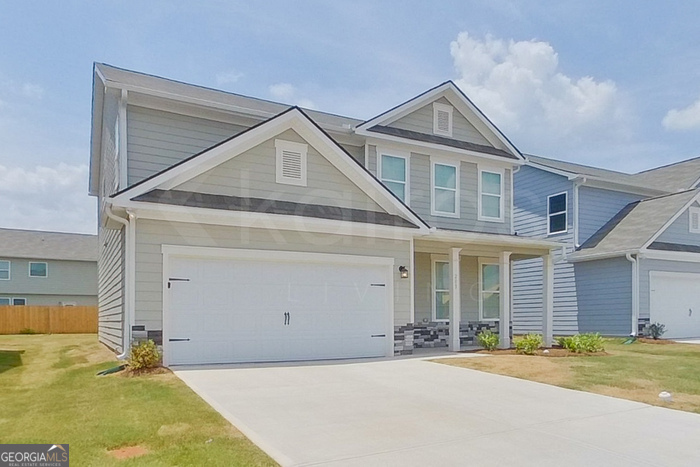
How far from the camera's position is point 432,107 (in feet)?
49.3

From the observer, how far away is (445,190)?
1467 cm

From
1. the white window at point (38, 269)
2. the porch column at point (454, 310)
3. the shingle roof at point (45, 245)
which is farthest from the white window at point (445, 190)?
the white window at point (38, 269)

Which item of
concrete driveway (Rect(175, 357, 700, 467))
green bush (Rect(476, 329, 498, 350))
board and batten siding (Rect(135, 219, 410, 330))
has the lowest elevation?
green bush (Rect(476, 329, 498, 350))

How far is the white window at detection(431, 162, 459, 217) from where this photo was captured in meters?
14.5

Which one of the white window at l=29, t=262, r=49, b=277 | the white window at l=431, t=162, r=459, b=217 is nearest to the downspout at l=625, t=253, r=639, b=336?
the white window at l=431, t=162, r=459, b=217

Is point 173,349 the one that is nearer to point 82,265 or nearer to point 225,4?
point 225,4

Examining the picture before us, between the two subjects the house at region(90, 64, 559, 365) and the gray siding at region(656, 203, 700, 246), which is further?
the gray siding at region(656, 203, 700, 246)

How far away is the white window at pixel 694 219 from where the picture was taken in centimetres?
1846

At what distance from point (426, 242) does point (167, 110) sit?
23.3ft

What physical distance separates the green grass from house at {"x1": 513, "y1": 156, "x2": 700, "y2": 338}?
15.1 m

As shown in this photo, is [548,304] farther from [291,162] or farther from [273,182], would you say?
[273,182]

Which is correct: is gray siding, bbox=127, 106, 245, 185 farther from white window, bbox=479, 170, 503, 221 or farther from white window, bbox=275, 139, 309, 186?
white window, bbox=479, 170, 503, 221

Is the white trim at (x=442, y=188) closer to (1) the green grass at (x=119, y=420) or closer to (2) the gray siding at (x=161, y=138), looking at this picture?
(2) the gray siding at (x=161, y=138)

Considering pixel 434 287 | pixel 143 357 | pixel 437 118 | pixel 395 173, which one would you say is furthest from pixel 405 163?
pixel 143 357
